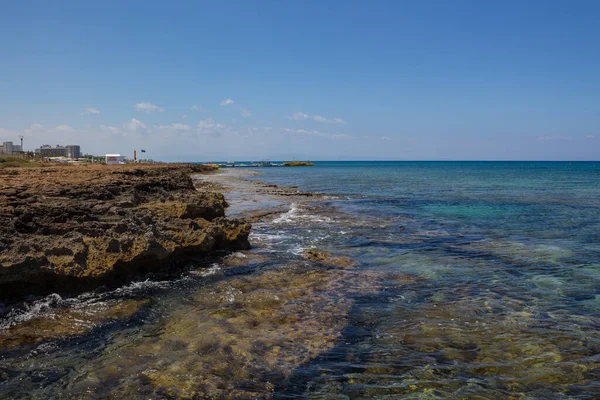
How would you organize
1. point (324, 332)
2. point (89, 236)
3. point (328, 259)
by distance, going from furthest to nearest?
1. point (328, 259)
2. point (89, 236)
3. point (324, 332)

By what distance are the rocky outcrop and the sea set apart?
45cm

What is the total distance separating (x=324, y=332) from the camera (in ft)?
22.2

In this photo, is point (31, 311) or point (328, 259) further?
point (328, 259)

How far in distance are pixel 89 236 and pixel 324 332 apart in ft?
19.2

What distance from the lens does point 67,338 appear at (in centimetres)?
630

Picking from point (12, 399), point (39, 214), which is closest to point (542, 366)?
point (12, 399)

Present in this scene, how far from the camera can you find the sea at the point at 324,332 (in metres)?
5.15

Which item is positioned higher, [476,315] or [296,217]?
[296,217]

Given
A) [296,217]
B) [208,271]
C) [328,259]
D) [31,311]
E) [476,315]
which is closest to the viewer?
[31,311]

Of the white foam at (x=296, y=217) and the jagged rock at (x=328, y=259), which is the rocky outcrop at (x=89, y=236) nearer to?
the jagged rock at (x=328, y=259)

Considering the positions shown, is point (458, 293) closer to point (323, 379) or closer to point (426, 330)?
point (426, 330)

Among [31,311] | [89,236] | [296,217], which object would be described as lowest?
[31,311]

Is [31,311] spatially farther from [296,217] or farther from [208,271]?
[296,217]

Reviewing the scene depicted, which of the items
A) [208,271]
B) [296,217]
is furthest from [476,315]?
[296,217]
